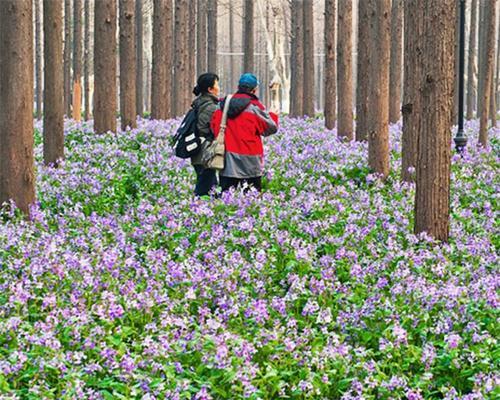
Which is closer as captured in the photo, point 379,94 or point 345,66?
point 379,94

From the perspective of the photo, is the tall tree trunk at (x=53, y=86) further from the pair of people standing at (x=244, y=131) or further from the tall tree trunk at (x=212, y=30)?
the tall tree trunk at (x=212, y=30)

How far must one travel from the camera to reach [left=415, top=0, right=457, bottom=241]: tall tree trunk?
8461mm

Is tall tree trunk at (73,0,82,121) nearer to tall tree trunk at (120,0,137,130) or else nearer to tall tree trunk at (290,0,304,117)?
tall tree trunk at (290,0,304,117)

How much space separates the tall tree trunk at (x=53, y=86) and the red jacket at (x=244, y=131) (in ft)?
16.5

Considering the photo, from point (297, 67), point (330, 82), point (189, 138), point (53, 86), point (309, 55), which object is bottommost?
point (189, 138)

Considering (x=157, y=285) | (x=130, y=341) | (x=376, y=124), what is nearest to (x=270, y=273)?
(x=157, y=285)

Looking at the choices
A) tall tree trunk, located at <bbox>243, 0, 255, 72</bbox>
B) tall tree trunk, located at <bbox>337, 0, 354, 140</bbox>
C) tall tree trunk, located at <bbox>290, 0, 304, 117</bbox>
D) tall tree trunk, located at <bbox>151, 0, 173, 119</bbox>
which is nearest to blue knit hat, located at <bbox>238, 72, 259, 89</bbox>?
tall tree trunk, located at <bbox>337, 0, 354, 140</bbox>

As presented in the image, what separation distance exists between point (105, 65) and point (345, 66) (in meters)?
5.81

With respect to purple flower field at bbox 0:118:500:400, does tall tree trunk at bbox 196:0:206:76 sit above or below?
above

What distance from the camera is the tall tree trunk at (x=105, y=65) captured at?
1739cm

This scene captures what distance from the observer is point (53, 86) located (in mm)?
15156

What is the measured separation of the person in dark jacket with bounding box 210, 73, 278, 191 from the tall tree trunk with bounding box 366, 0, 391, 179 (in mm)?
3197

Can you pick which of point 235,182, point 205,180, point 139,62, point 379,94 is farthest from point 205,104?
point 139,62

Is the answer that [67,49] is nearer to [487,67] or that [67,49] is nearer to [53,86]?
[53,86]
